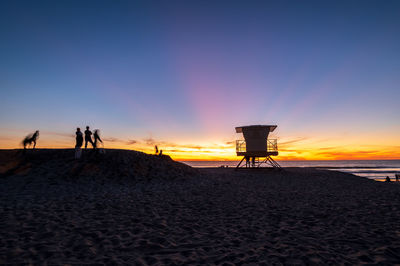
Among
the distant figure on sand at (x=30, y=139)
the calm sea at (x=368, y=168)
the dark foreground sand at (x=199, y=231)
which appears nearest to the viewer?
the dark foreground sand at (x=199, y=231)

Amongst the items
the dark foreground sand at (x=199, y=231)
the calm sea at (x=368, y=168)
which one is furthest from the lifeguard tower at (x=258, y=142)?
the calm sea at (x=368, y=168)

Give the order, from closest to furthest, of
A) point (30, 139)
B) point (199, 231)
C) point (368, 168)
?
point (199, 231)
point (30, 139)
point (368, 168)

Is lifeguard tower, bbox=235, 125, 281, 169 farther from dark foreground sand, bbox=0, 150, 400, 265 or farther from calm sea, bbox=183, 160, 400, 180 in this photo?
calm sea, bbox=183, 160, 400, 180

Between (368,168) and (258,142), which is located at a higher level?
(258,142)

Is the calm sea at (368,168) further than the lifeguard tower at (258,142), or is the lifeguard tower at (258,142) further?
the calm sea at (368,168)

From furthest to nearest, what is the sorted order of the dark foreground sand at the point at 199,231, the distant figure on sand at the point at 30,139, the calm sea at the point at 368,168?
the calm sea at the point at 368,168, the distant figure on sand at the point at 30,139, the dark foreground sand at the point at 199,231

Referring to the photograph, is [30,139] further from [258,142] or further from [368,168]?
[368,168]

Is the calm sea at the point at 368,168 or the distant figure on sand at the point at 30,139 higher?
the distant figure on sand at the point at 30,139

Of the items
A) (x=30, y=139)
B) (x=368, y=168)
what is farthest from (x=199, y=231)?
(x=368, y=168)

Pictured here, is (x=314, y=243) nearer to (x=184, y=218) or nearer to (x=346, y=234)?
(x=346, y=234)

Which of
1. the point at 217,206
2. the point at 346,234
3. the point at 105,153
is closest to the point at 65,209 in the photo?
the point at 217,206

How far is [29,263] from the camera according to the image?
4.38 metres

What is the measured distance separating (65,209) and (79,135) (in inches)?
489

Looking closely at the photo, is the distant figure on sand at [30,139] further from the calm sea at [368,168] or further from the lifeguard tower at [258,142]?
the calm sea at [368,168]
